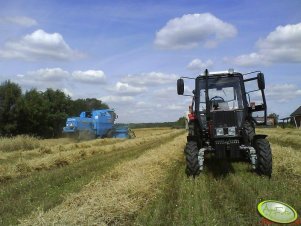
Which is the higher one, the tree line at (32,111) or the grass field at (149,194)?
the tree line at (32,111)

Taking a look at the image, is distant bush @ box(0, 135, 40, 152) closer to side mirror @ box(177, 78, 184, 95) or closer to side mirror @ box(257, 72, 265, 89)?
side mirror @ box(177, 78, 184, 95)

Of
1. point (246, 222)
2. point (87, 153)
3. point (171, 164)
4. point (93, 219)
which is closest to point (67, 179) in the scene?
point (171, 164)

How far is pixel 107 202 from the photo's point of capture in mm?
7285

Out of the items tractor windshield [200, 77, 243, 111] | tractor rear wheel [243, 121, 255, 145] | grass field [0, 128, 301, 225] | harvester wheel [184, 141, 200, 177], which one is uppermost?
tractor windshield [200, 77, 243, 111]

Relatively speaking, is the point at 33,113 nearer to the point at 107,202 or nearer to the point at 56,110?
the point at 56,110

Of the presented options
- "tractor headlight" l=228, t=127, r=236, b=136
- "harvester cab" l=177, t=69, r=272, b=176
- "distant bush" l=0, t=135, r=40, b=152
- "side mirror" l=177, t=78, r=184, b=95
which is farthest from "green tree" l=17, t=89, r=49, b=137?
"tractor headlight" l=228, t=127, r=236, b=136

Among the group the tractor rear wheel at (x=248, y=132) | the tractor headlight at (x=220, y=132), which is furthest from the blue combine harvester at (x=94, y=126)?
the tractor headlight at (x=220, y=132)

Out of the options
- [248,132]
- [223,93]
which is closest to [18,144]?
[223,93]

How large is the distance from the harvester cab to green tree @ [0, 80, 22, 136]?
1680 inches

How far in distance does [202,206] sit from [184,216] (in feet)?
2.23

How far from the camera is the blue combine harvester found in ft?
112

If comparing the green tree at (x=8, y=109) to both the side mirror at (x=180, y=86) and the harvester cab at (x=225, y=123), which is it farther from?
the side mirror at (x=180, y=86)

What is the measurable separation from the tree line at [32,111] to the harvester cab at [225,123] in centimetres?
4309

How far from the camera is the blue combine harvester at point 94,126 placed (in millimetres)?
34156
